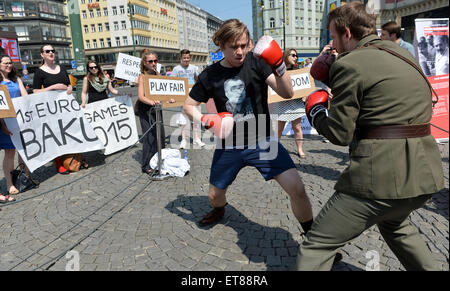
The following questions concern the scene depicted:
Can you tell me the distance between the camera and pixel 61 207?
4.24 meters

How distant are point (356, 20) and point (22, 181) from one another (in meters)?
5.28

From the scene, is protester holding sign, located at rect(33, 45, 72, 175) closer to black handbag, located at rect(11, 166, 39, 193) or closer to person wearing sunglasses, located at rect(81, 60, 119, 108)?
person wearing sunglasses, located at rect(81, 60, 119, 108)

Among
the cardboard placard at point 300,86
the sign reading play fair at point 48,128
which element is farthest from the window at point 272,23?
the sign reading play fair at point 48,128

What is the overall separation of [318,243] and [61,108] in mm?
5159

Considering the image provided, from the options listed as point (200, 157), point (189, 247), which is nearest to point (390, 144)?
point (189, 247)

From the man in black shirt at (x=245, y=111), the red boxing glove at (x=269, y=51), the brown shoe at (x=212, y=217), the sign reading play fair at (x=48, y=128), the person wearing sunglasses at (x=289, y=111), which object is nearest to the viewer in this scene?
the red boxing glove at (x=269, y=51)

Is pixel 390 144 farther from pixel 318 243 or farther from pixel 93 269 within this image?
pixel 93 269

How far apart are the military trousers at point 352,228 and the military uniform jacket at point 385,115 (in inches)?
3.3

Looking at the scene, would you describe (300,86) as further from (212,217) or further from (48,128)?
(48,128)

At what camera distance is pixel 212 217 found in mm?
3549

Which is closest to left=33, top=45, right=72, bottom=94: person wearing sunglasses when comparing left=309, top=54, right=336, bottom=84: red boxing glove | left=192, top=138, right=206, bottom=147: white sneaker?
left=192, top=138, right=206, bottom=147: white sneaker

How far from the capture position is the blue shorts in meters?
2.71

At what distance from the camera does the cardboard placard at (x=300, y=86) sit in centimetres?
583

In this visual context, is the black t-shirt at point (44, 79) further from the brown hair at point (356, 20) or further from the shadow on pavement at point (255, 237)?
the brown hair at point (356, 20)
